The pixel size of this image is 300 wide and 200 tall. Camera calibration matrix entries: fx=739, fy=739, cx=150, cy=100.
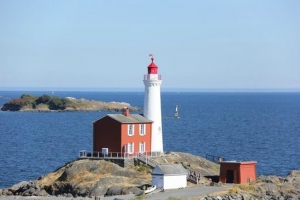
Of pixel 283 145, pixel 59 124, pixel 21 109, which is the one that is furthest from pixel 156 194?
pixel 21 109

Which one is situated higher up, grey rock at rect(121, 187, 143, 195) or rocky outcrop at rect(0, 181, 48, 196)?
grey rock at rect(121, 187, 143, 195)

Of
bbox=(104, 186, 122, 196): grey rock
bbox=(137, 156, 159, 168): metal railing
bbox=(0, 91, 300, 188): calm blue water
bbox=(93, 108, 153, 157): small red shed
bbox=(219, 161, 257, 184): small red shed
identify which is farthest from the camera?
bbox=(0, 91, 300, 188): calm blue water

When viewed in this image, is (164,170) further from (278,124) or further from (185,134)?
(278,124)

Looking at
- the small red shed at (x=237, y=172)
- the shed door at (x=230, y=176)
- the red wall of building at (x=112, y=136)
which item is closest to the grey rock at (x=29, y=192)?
the red wall of building at (x=112, y=136)

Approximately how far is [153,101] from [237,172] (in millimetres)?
10861

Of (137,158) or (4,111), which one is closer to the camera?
(137,158)

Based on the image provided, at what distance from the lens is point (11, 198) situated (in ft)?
155

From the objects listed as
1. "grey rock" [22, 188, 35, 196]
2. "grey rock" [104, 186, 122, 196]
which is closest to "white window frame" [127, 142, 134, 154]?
"grey rock" [104, 186, 122, 196]

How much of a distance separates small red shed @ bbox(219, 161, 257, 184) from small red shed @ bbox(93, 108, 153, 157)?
8223mm

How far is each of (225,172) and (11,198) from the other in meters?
14.6

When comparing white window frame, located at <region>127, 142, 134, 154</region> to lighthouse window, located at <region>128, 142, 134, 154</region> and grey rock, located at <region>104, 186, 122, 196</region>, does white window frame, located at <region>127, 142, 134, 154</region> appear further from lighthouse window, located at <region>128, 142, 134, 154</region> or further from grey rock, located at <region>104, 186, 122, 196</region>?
grey rock, located at <region>104, 186, 122, 196</region>

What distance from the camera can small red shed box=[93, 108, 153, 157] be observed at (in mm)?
55906

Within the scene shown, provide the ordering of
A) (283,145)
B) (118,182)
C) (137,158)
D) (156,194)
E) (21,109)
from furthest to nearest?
1. (21,109)
2. (283,145)
3. (137,158)
4. (118,182)
5. (156,194)

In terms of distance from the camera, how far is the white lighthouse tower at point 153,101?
190 ft
